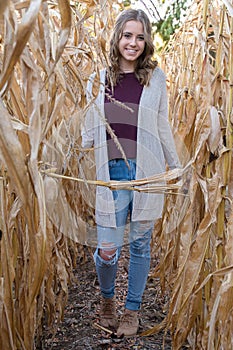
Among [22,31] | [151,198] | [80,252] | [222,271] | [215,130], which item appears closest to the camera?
[22,31]

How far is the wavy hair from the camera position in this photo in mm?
1215

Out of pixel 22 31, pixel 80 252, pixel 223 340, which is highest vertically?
pixel 22 31

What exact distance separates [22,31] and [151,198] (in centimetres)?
88

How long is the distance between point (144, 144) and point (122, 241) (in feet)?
0.90

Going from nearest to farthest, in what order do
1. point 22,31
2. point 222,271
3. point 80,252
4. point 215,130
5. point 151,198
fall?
point 22,31 < point 222,271 < point 215,130 < point 151,198 < point 80,252

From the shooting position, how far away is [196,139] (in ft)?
3.21

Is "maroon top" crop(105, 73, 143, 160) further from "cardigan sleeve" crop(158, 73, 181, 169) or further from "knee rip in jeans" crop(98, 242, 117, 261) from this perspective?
"knee rip in jeans" crop(98, 242, 117, 261)

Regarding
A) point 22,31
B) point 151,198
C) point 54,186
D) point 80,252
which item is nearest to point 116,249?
point 151,198

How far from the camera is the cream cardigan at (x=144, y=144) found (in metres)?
1.22

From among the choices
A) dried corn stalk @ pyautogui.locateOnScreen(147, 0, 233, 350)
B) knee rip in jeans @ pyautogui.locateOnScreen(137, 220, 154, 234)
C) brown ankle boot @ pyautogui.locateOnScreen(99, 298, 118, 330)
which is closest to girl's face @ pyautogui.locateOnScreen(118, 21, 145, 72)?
dried corn stalk @ pyautogui.locateOnScreen(147, 0, 233, 350)

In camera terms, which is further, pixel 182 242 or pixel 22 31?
pixel 182 242

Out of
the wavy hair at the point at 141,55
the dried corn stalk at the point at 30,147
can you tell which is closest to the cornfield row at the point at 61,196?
the dried corn stalk at the point at 30,147

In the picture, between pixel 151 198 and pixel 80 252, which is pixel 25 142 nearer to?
pixel 151 198

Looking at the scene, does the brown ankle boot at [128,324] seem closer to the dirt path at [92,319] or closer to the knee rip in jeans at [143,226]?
the dirt path at [92,319]
